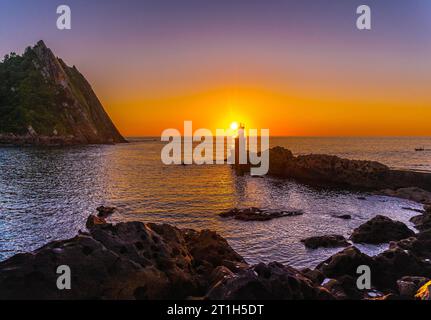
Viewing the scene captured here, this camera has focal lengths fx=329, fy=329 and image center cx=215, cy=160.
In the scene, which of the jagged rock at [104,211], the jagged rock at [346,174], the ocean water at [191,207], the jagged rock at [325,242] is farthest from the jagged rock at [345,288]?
the jagged rock at [346,174]

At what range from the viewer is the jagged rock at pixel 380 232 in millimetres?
24922

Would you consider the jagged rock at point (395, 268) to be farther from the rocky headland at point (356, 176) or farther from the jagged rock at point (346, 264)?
the rocky headland at point (356, 176)

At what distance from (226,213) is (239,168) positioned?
51.0 meters

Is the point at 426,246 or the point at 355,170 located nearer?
the point at 426,246

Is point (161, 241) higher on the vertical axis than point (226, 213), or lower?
higher

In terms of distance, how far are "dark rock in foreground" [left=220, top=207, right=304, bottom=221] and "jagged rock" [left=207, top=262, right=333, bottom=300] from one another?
22.4 meters

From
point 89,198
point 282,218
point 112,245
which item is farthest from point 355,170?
point 112,245

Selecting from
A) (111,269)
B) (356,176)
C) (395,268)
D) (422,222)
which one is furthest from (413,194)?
(111,269)

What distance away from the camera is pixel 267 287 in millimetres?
9656

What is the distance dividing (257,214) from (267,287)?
81.0ft

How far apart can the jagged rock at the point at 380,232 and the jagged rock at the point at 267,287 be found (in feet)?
55.3

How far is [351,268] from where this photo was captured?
54.0 feet
